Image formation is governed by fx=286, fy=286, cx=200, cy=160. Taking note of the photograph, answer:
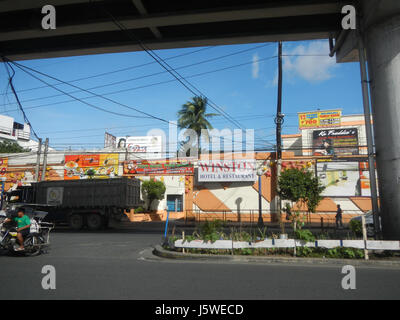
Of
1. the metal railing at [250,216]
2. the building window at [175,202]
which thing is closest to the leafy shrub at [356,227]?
the metal railing at [250,216]

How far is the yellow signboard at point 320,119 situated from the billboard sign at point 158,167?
20756mm

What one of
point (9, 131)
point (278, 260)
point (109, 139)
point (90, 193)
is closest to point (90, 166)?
point (90, 193)

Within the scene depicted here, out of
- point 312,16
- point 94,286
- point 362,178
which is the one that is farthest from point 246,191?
point 94,286

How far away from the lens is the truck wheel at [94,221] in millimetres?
18266

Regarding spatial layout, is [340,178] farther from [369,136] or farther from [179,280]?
[179,280]

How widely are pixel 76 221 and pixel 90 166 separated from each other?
Result: 11.7 m

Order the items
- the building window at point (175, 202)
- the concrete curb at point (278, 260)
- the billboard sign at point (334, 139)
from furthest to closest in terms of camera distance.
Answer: the billboard sign at point (334, 139) → the building window at point (175, 202) → the concrete curb at point (278, 260)

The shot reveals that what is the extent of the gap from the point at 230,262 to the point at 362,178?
65.4 ft

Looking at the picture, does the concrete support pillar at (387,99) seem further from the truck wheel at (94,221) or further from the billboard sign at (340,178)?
the billboard sign at (340,178)

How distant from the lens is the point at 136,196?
20.3 m

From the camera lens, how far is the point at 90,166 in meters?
29.3

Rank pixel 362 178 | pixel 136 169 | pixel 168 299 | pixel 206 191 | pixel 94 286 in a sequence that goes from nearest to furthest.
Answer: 1. pixel 168 299
2. pixel 94 286
3. pixel 362 178
4. pixel 206 191
5. pixel 136 169

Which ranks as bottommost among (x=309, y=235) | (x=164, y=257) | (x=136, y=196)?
(x=164, y=257)
